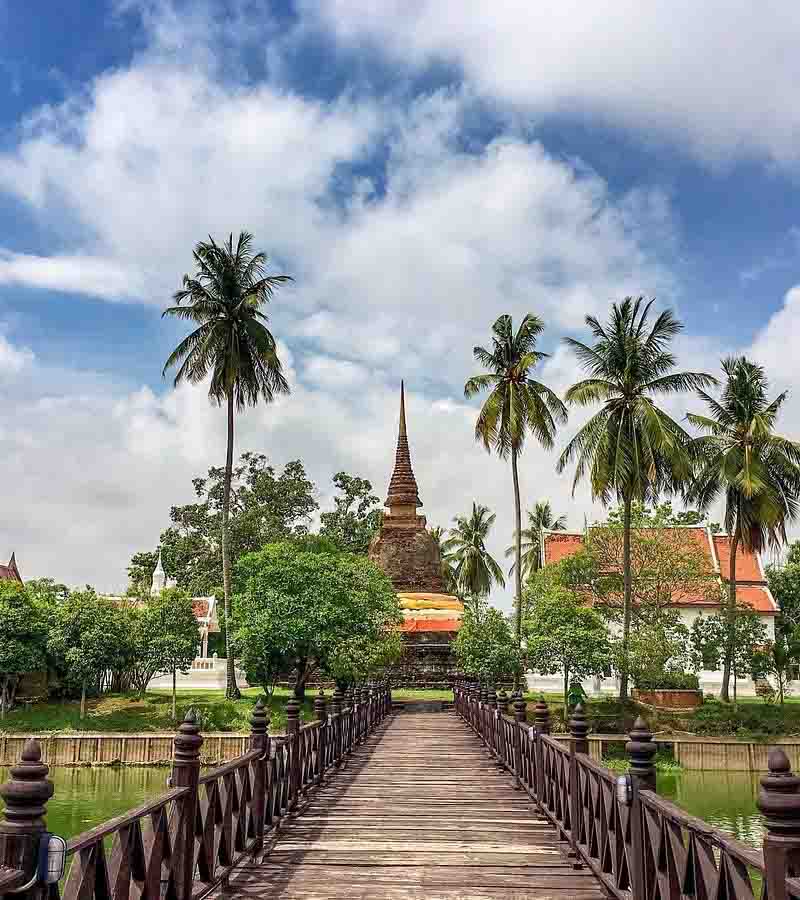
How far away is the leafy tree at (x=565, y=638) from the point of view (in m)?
29.3

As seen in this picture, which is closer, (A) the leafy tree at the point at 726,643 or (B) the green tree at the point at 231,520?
(A) the leafy tree at the point at 726,643

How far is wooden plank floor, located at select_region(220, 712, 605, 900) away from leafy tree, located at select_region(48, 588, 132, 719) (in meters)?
19.0

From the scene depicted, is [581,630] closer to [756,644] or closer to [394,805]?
[756,644]

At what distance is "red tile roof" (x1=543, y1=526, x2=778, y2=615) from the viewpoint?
4322 cm

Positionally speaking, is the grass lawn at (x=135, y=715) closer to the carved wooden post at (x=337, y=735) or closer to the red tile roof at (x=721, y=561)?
the carved wooden post at (x=337, y=735)

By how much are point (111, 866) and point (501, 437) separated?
3048 centimetres

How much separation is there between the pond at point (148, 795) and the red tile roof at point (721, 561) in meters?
18.3

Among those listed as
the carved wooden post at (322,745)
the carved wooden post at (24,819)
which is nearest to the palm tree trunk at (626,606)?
the carved wooden post at (322,745)

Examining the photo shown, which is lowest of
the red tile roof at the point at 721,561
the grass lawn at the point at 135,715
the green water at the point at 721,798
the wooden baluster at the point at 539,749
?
the green water at the point at 721,798

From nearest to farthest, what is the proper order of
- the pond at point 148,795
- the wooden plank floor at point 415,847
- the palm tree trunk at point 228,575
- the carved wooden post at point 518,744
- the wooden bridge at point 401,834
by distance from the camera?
the wooden bridge at point 401,834, the wooden plank floor at point 415,847, the carved wooden post at point 518,744, the pond at point 148,795, the palm tree trunk at point 228,575

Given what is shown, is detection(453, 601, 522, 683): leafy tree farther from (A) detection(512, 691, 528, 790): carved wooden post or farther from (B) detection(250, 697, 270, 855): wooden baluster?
(B) detection(250, 697, 270, 855): wooden baluster

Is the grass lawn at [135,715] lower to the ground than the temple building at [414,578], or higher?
lower

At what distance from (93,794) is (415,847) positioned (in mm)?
16262

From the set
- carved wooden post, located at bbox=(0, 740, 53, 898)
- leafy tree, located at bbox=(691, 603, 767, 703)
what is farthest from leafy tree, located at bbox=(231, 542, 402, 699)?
carved wooden post, located at bbox=(0, 740, 53, 898)
